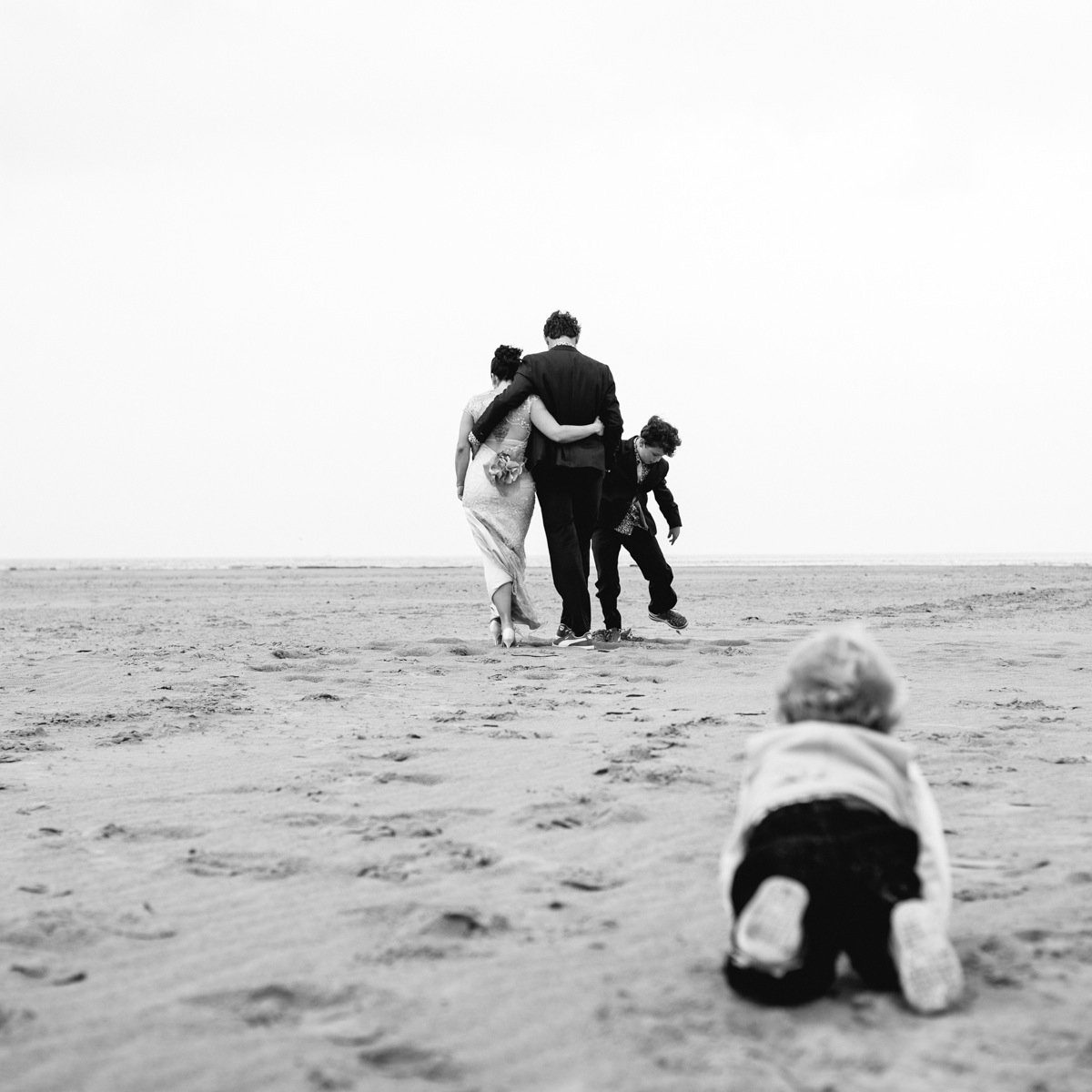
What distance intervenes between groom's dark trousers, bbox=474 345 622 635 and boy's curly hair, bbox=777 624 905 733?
5.27m

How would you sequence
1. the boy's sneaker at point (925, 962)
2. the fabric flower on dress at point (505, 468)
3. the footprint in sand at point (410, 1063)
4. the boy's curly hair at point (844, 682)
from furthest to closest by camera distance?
the fabric flower on dress at point (505, 468)
the boy's curly hair at point (844, 682)
the boy's sneaker at point (925, 962)
the footprint in sand at point (410, 1063)

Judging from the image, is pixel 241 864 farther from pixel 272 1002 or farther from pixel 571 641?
pixel 571 641

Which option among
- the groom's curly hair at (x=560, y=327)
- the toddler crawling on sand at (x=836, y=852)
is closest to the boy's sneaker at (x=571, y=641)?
the groom's curly hair at (x=560, y=327)

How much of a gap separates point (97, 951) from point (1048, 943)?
1.84 meters

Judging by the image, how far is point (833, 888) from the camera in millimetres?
2166

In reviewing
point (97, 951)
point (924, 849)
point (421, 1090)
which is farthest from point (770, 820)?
point (97, 951)

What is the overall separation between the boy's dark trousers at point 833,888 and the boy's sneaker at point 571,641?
5533 millimetres

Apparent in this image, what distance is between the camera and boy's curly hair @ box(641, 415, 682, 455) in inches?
324

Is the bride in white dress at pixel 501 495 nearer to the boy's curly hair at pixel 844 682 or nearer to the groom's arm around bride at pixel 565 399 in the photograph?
the groom's arm around bride at pixel 565 399

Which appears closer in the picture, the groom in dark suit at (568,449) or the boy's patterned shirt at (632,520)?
the groom in dark suit at (568,449)

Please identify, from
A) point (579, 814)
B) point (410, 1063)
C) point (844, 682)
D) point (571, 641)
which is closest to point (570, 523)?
point (571, 641)

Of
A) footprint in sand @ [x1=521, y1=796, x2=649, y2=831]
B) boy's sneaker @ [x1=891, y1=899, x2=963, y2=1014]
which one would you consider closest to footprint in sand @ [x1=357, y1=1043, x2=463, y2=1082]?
boy's sneaker @ [x1=891, y1=899, x2=963, y2=1014]

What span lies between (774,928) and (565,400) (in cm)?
581

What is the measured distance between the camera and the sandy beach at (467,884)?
1.97 metres
